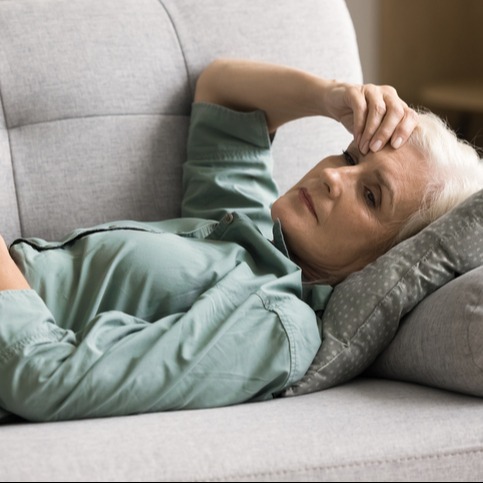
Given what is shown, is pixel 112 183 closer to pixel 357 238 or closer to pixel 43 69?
pixel 43 69

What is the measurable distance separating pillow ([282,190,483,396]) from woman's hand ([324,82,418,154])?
0.17 meters

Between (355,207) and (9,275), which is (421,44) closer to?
(355,207)

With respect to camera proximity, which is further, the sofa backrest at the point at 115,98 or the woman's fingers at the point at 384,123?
the sofa backrest at the point at 115,98

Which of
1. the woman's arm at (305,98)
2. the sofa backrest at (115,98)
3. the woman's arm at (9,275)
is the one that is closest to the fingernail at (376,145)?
the woman's arm at (305,98)

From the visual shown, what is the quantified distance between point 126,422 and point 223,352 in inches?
6.4

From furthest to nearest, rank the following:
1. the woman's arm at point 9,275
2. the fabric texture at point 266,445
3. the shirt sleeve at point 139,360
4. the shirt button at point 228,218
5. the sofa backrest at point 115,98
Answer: the sofa backrest at point 115,98, the shirt button at point 228,218, the woman's arm at point 9,275, the shirt sleeve at point 139,360, the fabric texture at point 266,445

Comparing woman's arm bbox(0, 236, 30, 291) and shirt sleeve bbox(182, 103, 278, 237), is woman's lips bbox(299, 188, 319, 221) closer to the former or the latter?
shirt sleeve bbox(182, 103, 278, 237)

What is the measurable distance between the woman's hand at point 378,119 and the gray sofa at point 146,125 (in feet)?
0.94

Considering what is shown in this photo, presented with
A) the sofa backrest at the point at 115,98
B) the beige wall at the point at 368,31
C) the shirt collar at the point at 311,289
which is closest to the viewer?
the shirt collar at the point at 311,289

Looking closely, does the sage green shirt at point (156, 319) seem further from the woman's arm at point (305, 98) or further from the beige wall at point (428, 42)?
the beige wall at point (428, 42)

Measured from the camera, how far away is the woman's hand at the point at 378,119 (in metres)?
1.45

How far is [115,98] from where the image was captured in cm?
171

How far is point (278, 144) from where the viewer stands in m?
1.81

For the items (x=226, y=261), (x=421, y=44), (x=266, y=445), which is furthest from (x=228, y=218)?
(x=421, y=44)
